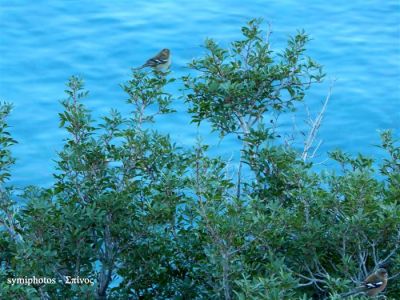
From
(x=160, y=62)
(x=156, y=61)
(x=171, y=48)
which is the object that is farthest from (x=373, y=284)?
(x=171, y=48)

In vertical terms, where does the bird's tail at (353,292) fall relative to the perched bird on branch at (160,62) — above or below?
below

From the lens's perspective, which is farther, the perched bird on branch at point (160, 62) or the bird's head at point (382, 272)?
the perched bird on branch at point (160, 62)

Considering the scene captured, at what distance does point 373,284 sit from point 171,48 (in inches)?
405

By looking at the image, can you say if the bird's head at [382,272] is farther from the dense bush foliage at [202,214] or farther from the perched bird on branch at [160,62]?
the perched bird on branch at [160,62]

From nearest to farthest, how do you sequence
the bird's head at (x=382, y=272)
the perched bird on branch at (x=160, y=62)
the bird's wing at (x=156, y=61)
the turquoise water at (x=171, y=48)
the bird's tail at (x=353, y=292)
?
the bird's tail at (x=353, y=292), the bird's head at (x=382, y=272), the perched bird on branch at (x=160, y=62), the bird's wing at (x=156, y=61), the turquoise water at (x=171, y=48)

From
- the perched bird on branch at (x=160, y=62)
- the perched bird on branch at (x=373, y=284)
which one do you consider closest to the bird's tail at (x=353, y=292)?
the perched bird on branch at (x=373, y=284)

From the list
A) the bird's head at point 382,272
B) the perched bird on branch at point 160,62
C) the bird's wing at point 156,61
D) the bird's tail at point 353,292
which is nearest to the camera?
the bird's tail at point 353,292

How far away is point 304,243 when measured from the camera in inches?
209

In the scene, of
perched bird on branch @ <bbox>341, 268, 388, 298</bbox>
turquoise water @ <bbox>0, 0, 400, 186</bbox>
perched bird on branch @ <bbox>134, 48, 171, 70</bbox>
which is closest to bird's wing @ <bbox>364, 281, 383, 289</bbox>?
perched bird on branch @ <bbox>341, 268, 388, 298</bbox>

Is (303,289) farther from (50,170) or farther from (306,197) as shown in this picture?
(50,170)

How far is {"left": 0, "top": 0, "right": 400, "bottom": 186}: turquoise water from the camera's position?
13070mm

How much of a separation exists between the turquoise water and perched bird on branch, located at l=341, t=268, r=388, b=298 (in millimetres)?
7178

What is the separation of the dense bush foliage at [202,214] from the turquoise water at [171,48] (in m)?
5.68

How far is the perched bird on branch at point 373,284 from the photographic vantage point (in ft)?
16.5
